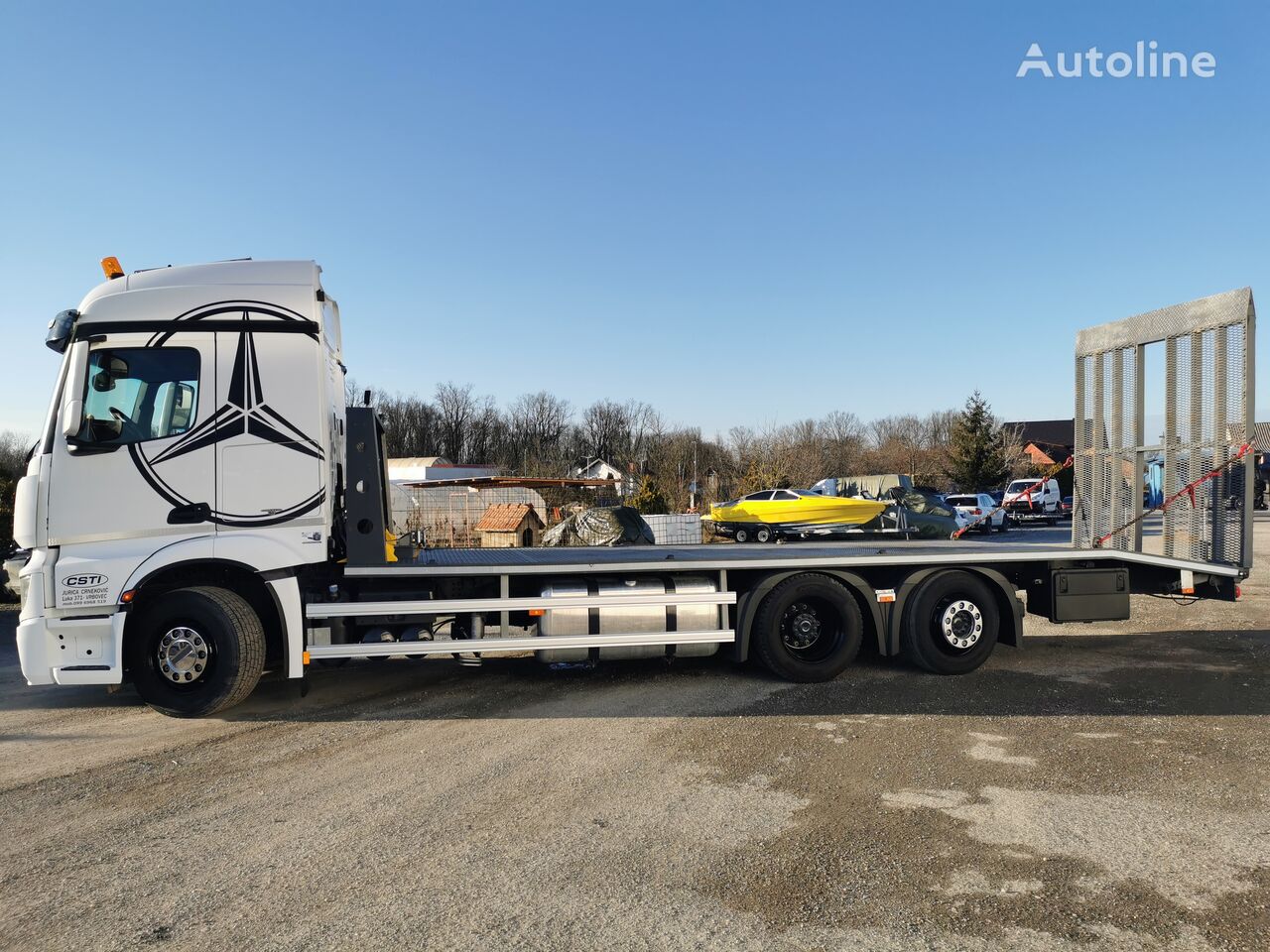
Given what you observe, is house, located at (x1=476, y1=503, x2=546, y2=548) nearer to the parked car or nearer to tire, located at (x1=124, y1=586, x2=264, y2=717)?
the parked car

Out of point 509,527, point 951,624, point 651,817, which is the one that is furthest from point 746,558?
point 509,527

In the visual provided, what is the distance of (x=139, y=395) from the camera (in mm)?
6383

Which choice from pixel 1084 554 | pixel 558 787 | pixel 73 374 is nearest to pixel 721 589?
pixel 558 787

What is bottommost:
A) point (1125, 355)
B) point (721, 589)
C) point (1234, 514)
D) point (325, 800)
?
point (325, 800)

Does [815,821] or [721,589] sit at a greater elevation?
[721,589]

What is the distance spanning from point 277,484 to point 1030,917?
18.2ft

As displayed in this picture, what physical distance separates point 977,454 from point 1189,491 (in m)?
41.1

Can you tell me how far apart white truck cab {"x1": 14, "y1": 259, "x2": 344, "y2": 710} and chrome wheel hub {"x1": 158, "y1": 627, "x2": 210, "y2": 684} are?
0.04 ft

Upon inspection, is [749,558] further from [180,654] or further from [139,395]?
[139,395]

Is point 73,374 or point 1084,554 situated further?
point 1084,554

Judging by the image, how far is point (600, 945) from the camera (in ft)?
11.0

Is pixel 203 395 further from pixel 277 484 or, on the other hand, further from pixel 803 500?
pixel 803 500

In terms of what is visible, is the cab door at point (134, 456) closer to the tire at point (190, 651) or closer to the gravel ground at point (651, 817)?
the tire at point (190, 651)

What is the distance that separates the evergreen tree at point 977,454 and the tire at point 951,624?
41.1m
